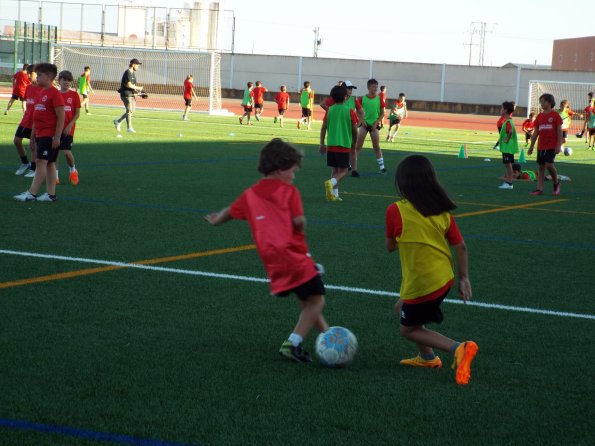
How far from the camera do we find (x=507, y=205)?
49.2 feet

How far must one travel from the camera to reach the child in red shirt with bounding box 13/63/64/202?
39.9 feet

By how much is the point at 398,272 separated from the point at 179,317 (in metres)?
2.73

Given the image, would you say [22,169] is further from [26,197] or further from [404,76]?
[404,76]

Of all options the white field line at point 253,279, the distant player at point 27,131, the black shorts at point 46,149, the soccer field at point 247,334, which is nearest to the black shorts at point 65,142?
the distant player at point 27,131

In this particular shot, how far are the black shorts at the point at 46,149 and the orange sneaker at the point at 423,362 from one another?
25.2 feet

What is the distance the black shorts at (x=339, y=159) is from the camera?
15109mm

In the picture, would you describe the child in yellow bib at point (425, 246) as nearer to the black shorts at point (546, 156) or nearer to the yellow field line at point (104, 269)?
the yellow field line at point (104, 269)

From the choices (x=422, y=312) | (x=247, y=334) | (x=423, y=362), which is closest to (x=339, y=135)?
(x=247, y=334)

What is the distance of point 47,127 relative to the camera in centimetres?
1238

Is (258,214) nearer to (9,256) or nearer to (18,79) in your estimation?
(9,256)

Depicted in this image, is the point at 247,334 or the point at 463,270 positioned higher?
the point at 463,270

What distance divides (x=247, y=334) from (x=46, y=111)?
6994 millimetres

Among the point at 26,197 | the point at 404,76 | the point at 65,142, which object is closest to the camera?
the point at 26,197

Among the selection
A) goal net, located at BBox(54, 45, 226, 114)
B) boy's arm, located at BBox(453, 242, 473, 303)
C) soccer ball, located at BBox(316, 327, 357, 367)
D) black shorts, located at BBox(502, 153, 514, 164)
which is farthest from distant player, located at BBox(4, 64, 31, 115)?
boy's arm, located at BBox(453, 242, 473, 303)
